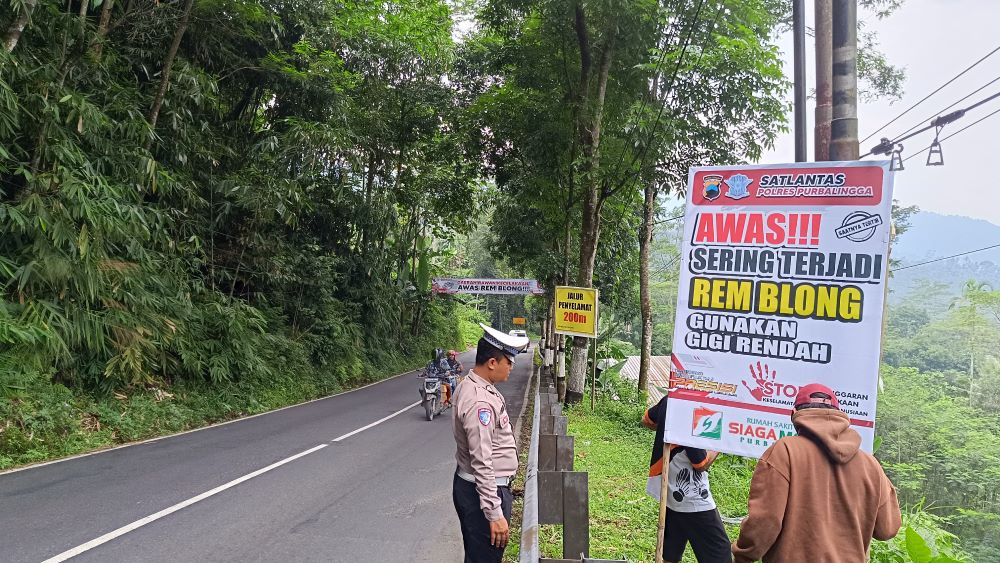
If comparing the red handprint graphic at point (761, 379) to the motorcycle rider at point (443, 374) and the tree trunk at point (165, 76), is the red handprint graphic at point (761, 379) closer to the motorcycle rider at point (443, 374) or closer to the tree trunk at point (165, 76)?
the motorcycle rider at point (443, 374)

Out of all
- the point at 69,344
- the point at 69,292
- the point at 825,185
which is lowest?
the point at 69,344

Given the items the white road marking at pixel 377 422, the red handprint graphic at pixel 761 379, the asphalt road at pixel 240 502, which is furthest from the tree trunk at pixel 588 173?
the red handprint graphic at pixel 761 379

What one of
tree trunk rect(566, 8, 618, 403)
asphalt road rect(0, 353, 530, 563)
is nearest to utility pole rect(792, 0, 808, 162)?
asphalt road rect(0, 353, 530, 563)

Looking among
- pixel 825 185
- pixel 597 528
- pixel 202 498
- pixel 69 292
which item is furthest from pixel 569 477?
pixel 69 292

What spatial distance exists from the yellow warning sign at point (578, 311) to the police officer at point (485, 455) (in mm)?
7616

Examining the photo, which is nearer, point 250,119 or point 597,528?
point 597,528

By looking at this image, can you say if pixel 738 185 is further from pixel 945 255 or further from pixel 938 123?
pixel 945 255

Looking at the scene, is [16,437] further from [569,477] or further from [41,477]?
[569,477]

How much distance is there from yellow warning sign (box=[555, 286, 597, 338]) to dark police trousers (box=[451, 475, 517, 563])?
775cm

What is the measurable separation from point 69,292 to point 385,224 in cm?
1174

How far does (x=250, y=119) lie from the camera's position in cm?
1484

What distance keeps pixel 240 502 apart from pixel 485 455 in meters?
4.18

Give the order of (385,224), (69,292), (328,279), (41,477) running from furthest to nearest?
(385,224)
(328,279)
(69,292)
(41,477)

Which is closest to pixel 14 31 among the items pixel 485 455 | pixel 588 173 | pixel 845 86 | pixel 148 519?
pixel 148 519
